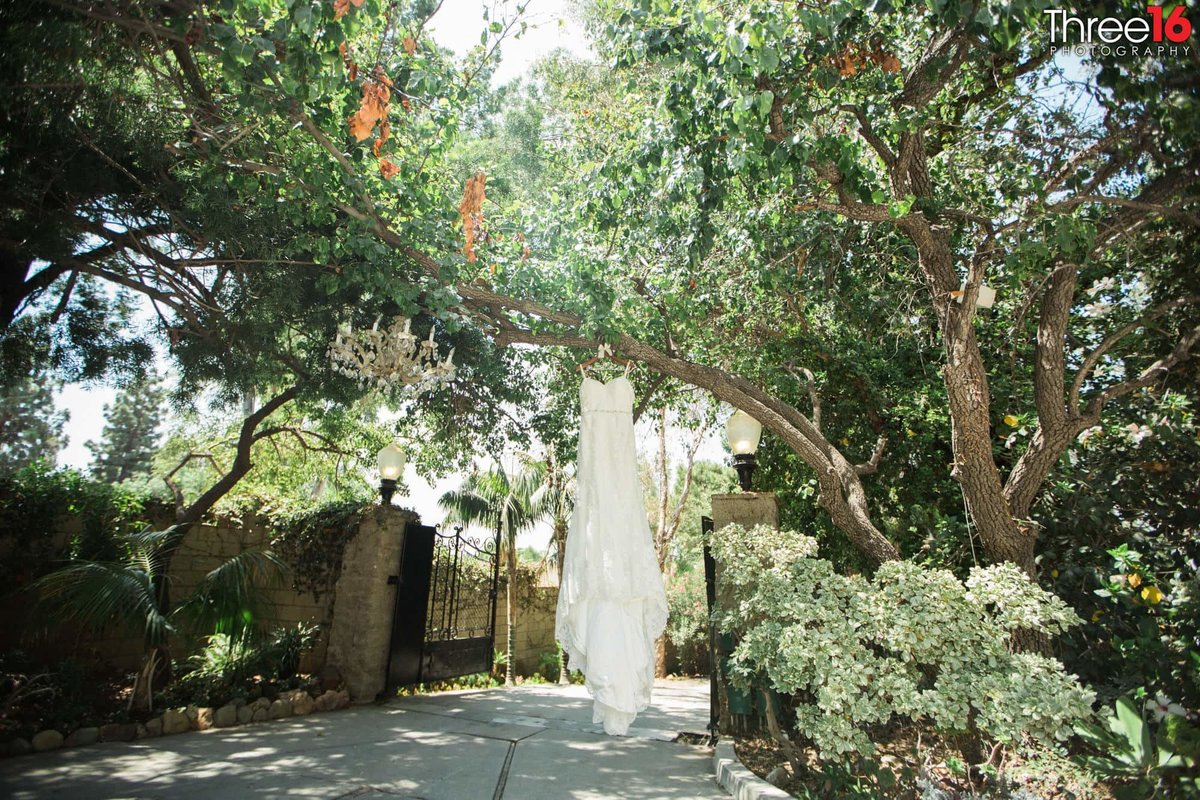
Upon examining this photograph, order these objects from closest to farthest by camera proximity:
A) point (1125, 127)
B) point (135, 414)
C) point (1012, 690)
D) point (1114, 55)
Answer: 1. point (1012, 690)
2. point (1114, 55)
3. point (1125, 127)
4. point (135, 414)

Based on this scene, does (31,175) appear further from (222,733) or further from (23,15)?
(222,733)

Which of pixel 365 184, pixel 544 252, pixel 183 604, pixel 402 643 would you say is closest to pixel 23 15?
pixel 365 184

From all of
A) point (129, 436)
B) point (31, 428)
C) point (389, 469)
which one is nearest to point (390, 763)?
point (389, 469)

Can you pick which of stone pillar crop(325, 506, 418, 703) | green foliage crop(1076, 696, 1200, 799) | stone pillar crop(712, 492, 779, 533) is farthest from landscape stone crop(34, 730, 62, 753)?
green foliage crop(1076, 696, 1200, 799)

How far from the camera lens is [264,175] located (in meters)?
4.43

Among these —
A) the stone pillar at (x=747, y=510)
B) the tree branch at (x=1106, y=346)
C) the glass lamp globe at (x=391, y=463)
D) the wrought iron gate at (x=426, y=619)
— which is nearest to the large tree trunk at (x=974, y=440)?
the tree branch at (x=1106, y=346)

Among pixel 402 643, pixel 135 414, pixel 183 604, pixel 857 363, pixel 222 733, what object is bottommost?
pixel 222 733

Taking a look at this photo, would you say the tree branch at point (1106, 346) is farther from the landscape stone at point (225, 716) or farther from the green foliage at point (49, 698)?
the green foliage at point (49, 698)

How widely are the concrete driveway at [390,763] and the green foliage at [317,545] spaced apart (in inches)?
59.4

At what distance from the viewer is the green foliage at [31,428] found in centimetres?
2788

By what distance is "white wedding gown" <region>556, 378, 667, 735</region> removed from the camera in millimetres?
2957

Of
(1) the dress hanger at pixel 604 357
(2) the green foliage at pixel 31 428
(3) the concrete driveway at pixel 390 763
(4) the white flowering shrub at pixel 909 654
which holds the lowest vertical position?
(3) the concrete driveway at pixel 390 763

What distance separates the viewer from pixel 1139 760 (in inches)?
104

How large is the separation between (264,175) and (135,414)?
120 feet
